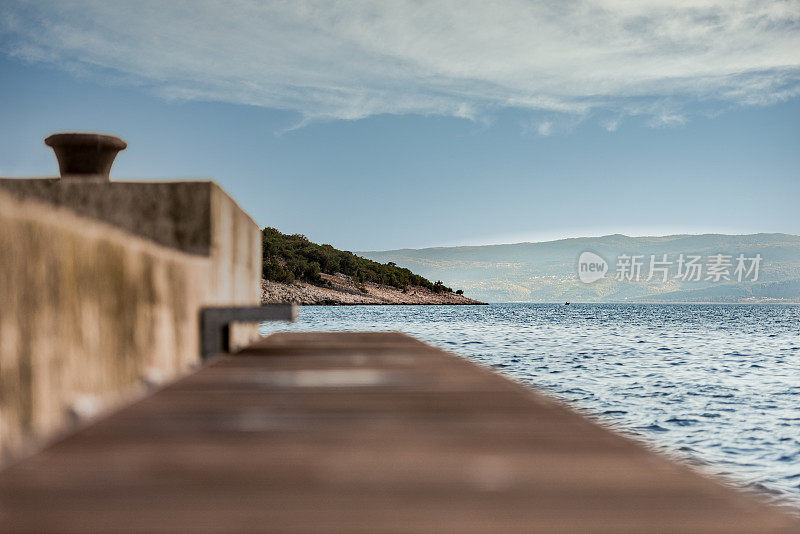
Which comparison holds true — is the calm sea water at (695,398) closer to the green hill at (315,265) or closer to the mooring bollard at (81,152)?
the mooring bollard at (81,152)

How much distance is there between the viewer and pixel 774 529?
1.98 meters

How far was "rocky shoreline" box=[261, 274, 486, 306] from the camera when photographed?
318 ft

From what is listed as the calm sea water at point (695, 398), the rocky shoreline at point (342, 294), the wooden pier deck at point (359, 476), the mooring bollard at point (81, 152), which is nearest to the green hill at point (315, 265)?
the rocky shoreline at point (342, 294)

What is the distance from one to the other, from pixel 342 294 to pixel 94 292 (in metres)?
109

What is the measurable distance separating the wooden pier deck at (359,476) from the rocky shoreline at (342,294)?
8779 cm

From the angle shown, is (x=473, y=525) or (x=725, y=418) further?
(x=725, y=418)

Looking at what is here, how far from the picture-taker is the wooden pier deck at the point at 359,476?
6.88ft

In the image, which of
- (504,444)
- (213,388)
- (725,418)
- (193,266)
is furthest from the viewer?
(725,418)

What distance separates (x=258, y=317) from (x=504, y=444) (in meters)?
5.52

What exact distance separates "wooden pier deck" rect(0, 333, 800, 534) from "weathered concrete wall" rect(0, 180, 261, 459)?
1.23 feet

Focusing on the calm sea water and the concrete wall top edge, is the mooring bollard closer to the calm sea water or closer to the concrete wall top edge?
the concrete wall top edge

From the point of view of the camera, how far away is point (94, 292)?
4.32 m

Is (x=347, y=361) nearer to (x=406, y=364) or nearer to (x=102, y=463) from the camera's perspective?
(x=406, y=364)

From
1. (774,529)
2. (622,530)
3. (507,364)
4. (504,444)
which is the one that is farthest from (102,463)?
(507,364)
